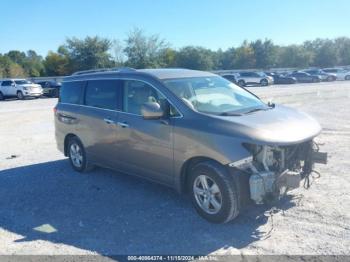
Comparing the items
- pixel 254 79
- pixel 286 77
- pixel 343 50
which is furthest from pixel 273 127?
pixel 343 50

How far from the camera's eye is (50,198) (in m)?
5.71

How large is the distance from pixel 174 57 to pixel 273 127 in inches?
2499

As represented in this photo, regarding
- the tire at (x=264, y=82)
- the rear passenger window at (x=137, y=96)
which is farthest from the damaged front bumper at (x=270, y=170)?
the tire at (x=264, y=82)

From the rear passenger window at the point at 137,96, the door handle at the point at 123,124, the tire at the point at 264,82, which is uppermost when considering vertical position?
the rear passenger window at the point at 137,96

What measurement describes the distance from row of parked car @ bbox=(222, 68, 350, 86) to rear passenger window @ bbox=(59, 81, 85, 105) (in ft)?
109

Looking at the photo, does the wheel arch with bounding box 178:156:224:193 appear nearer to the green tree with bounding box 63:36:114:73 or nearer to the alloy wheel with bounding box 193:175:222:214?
the alloy wheel with bounding box 193:175:222:214

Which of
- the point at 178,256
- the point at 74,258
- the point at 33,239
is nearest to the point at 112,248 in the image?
the point at 74,258

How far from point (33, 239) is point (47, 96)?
98.3 feet

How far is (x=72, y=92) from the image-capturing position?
713cm

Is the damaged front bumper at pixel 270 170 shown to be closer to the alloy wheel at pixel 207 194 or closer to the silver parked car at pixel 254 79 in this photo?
the alloy wheel at pixel 207 194

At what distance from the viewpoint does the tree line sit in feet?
186

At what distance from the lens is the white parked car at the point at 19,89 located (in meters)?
30.6

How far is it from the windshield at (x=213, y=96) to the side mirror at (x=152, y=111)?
0.34 metres

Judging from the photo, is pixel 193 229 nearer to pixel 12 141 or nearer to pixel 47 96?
pixel 12 141
